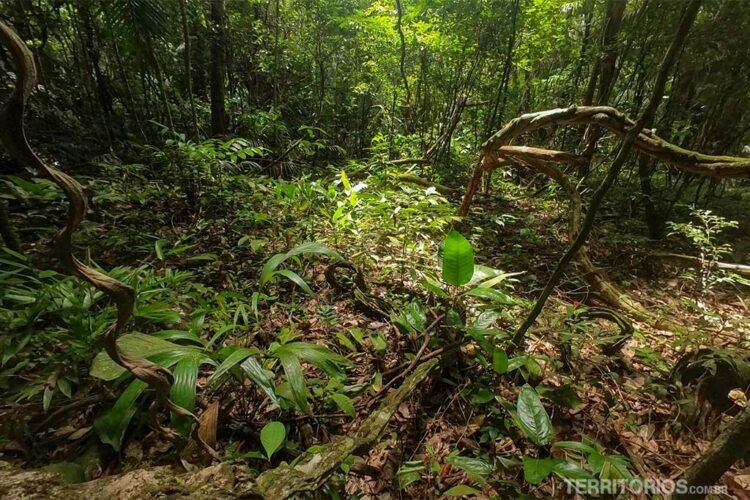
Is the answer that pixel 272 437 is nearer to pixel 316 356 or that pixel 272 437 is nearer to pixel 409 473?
pixel 316 356

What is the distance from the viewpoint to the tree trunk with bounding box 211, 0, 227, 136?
4.95 metres

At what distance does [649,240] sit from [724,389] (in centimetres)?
273

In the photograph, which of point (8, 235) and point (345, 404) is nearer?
point (345, 404)

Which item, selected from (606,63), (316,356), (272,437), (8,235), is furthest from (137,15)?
(606,63)

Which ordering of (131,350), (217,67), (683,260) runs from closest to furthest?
(131,350)
(683,260)
(217,67)

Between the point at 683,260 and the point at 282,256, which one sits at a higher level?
the point at 282,256

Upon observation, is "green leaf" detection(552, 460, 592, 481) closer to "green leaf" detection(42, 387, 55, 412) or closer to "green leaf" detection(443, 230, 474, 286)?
"green leaf" detection(443, 230, 474, 286)

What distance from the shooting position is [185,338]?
1.60m

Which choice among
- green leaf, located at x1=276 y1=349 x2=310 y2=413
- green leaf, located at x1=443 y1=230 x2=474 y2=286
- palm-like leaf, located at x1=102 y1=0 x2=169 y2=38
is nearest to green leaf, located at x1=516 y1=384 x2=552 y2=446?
green leaf, located at x1=443 y1=230 x2=474 y2=286

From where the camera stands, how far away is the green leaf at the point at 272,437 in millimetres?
1248

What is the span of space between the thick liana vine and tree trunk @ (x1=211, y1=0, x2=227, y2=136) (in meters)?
5.02

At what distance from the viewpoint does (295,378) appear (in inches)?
53.3

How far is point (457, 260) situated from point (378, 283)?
1013 millimetres

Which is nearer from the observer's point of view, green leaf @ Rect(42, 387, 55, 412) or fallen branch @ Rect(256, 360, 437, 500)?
fallen branch @ Rect(256, 360, 437, 500)
